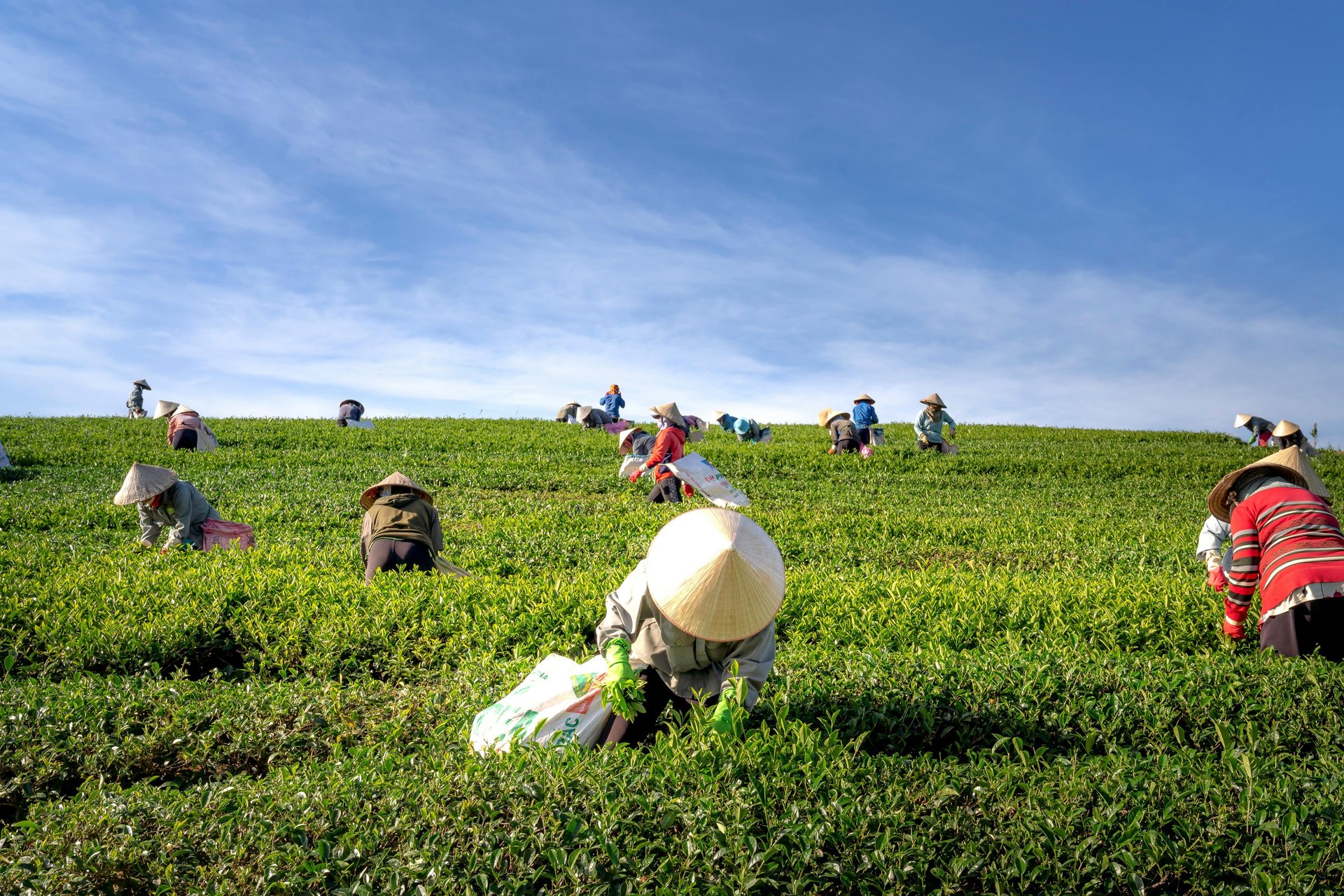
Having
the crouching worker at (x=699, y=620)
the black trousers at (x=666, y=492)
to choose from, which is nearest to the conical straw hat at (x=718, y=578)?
the crouching worker at (x=699, y=620)

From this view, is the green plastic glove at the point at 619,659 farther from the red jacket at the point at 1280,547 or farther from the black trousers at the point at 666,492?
the black trousers at the point at 666,492

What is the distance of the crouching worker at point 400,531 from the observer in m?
7.48

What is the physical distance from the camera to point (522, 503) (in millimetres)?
13586

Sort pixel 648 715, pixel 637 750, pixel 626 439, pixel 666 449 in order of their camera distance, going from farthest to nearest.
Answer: pixel 626 439
pixel 666 449
pixel 648 715
pixel 637 750

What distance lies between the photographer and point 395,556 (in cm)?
748

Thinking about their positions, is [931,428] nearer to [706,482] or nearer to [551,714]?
[706,482]

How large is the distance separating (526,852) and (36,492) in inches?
590

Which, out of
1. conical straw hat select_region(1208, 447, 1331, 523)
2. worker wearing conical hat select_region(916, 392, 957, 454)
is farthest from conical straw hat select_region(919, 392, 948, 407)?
conical straw hat select_region(1208, 447, 1331, 523)

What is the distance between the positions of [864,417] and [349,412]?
14.7 m

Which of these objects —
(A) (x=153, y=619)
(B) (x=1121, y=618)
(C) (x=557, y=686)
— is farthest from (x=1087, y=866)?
(A) (x=153, y=619)

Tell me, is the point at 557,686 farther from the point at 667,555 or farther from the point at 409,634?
the point at 409,634

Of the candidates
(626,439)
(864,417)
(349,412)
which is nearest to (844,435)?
(864,417)

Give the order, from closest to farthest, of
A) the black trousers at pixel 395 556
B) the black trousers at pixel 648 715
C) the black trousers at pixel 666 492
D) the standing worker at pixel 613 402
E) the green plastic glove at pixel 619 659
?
the green plastic glove at pixel 619 659, the black trousers at pixel 648 715, the black trousers at pixel 395 556, the black trousers at pixel 666 492, the standing worker at pixel 613 402

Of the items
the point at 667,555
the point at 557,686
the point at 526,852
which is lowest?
the point at 526,852
